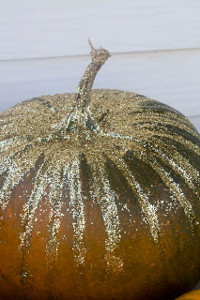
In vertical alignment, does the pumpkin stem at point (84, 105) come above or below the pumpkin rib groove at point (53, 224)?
above

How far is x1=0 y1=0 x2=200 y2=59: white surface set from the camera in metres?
1.55

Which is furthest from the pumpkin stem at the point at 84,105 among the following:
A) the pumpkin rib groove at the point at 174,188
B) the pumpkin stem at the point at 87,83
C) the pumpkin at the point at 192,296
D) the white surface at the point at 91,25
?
the white surface at the point at 91,25

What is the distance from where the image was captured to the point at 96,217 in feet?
3.07

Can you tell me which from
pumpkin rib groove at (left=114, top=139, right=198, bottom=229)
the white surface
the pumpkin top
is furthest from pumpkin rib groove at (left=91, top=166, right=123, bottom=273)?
the white surface

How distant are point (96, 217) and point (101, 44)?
0.84 m

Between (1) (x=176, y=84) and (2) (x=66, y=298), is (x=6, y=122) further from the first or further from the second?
(1) (x=176, y=84)

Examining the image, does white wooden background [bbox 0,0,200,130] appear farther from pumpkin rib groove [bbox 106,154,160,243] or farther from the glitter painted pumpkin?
pumpkin rib groove [bbox 106,154,160,243]

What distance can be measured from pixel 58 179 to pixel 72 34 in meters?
0.77

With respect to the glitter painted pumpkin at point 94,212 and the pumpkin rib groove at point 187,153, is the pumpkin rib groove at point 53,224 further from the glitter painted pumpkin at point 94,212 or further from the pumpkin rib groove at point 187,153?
the pumpkin rib groove at point 187,153

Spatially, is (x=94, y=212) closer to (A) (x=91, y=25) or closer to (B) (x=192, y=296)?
(B) (x=192, y=296)

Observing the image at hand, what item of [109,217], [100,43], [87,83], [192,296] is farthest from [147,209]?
[100,43]

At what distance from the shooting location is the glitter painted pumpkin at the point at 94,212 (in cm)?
94

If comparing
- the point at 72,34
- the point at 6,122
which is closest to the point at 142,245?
the point at 6,122

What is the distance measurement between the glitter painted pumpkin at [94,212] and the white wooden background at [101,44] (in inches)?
22.8
